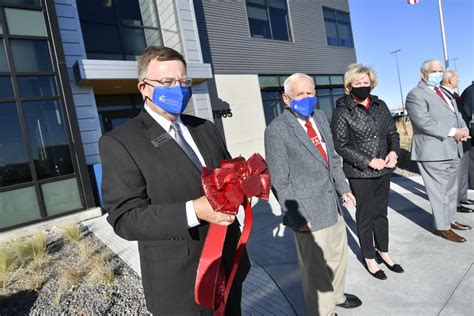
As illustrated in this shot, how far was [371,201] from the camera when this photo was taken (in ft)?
9.82

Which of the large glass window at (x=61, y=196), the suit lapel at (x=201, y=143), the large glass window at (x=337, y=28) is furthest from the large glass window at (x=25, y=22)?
the large glass window at (x=337, y=28)

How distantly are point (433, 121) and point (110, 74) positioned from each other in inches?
268

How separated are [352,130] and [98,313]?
2.91 metres

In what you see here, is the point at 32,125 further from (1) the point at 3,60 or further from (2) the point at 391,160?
(2) the point at 391,160

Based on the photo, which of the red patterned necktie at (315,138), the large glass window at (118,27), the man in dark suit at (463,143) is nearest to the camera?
the red patterned necktie at (315,138)

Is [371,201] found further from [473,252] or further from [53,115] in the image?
[53,115]

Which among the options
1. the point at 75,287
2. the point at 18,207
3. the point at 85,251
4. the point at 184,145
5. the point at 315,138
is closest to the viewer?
the point at 184,145

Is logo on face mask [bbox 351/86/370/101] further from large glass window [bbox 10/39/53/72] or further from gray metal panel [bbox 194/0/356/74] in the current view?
gray metal panel [bbox 194/0/356/74]

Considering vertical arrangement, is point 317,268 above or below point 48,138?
below

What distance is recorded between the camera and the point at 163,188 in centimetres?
142

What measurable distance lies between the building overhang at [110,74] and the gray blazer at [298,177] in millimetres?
5537

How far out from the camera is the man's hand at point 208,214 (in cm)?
126

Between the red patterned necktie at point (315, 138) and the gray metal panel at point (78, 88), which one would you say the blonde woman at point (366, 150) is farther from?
the gray metal panel at point (78, 88)

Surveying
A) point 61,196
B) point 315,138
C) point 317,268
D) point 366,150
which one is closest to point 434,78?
point 366,150
